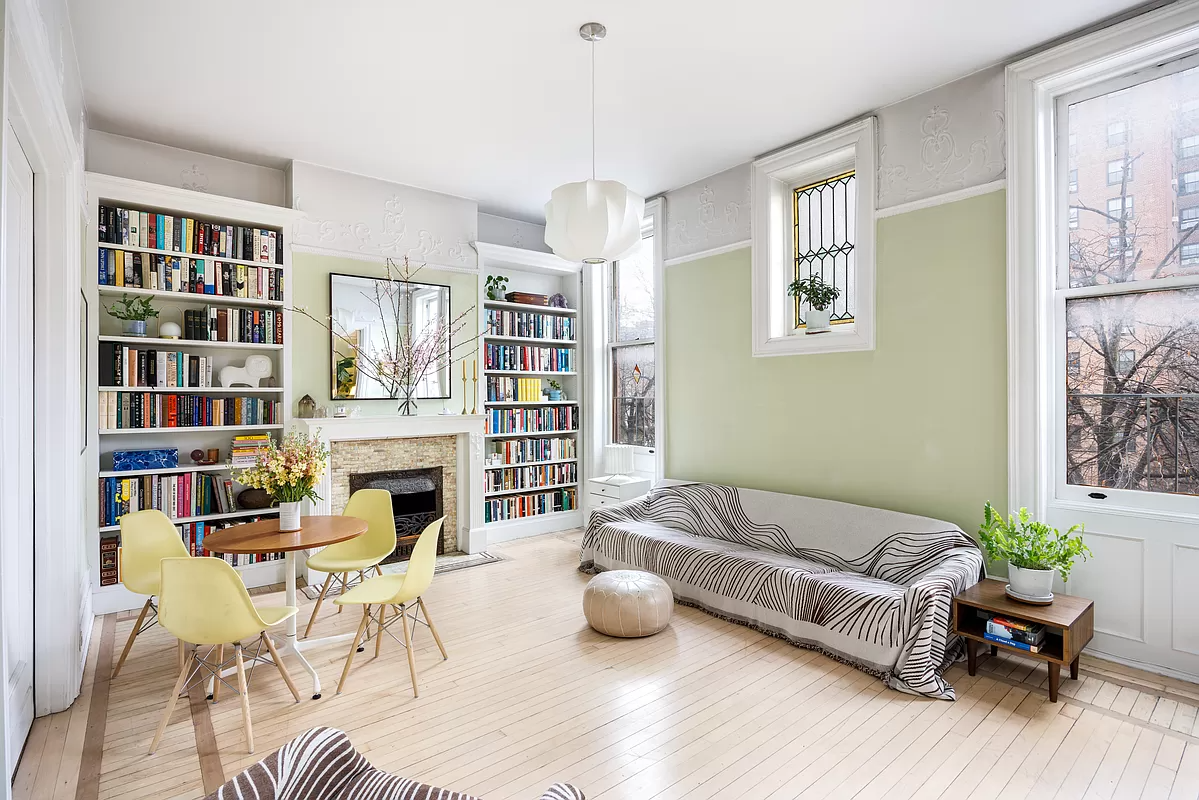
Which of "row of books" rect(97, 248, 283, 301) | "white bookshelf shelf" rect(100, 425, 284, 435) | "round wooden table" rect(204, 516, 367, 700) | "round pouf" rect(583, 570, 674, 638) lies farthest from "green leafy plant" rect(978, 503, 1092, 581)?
"row of books" rect(97, 248, 283, 301)

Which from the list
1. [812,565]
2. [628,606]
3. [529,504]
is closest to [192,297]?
[529,504]

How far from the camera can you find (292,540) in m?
3.06

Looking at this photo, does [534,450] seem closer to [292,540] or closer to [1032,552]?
[292,540]

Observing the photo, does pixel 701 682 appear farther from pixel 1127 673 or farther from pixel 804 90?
pixel 804 90

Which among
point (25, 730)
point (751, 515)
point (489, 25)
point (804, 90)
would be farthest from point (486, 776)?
point (804, 90)

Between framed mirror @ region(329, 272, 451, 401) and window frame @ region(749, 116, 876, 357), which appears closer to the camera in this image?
window frame @ region(749, 116, 876, 357)

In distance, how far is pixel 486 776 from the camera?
2.30 metres

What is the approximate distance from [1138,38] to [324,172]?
16.9 feet

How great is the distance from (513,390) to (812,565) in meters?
3.33

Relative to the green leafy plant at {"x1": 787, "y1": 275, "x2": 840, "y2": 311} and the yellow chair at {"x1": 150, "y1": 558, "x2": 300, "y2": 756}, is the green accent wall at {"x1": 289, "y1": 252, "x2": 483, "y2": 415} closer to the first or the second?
the yellow chair at {"x1": 150, "y1": 558, "x2": 300, "y2": 756}

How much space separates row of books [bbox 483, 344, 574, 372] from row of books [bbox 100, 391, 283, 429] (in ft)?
6.30

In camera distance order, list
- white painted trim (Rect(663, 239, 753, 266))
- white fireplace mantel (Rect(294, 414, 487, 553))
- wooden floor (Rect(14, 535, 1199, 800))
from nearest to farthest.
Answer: wooden floor (Rect(14, 535, 1199, 800)) → white fireplace mantel (Rect(294, 414, 487, 553)) → white painted trim (Rect(663, 239, 753, 266))

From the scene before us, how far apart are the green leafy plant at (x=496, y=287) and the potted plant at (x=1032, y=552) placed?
4375 millimetres

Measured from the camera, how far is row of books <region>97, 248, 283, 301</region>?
4.07 metres
